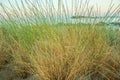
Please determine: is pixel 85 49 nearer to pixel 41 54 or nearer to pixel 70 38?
pixel 70 38

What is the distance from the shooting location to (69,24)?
382 centimetres

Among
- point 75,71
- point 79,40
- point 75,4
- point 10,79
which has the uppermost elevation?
point 75,4

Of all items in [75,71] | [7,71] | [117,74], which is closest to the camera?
[75,71]

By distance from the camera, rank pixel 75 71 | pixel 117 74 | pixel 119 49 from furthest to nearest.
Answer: pixel 119 49, pixel 117 74, pixel 75 71

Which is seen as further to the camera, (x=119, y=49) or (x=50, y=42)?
(x=119, y=49)

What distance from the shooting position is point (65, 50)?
346cm

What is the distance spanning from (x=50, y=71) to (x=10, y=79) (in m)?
0.95

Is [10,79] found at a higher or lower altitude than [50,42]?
lower

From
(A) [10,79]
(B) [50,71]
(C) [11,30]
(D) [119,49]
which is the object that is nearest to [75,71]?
(B) [50,71]

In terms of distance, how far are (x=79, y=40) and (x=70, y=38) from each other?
93 mm

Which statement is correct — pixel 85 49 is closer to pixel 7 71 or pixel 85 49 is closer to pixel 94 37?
pixel 94 37

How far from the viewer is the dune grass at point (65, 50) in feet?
11.3

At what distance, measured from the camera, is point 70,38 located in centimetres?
354

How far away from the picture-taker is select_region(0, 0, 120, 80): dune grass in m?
3.45
